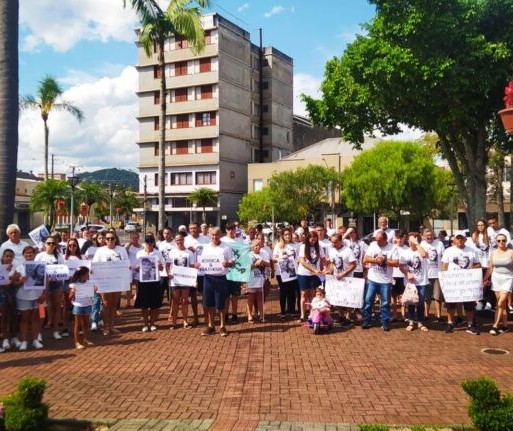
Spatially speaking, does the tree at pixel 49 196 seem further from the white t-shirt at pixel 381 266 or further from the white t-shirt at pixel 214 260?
the white t-shirt at pixel 381 266

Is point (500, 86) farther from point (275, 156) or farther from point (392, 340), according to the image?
point (275, 156)

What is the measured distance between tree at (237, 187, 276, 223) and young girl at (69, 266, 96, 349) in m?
46.0

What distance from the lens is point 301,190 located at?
5519 centimetres

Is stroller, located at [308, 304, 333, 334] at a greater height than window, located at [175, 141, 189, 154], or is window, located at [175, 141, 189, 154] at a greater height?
window, located at [175, 141, 189, 154]

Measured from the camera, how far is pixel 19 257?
984cm

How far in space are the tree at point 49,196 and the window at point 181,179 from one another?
2089 cm

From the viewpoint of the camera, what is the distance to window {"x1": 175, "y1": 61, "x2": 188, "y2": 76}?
66500mm

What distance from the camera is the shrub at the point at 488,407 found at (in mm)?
5207

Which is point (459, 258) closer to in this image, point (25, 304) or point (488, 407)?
point (488, 407)

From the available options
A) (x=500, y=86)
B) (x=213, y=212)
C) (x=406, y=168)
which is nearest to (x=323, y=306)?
(x=500, y=86)

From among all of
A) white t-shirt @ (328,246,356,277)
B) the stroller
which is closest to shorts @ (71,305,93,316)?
the stroller

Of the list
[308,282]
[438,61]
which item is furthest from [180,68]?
[308,282]

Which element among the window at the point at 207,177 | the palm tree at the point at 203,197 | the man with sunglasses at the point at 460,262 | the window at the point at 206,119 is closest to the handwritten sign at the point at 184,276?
the man with sunglasses at the point at 460,262

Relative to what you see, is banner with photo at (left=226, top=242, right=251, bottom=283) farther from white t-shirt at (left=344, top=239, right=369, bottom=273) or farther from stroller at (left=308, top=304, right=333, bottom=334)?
white t-shirt at (left=344, top=239, right=369, bottom=273)
